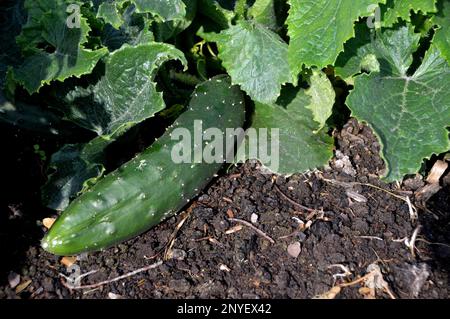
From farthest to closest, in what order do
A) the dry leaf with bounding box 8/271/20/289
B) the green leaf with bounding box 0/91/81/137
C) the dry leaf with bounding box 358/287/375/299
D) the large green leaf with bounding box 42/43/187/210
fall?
the green leaf with bounding box 0/91/81/137
the large green leaf with bounding box 42/43/187/210
the dry leaf with bounding box 8/271/20/289
the dry leaf with bounding box 358/287/375/299

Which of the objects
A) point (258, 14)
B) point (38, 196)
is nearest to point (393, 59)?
point (258, 14)

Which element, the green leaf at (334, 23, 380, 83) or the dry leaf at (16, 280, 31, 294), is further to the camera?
the green leaf at (334, 23, 380, 83)

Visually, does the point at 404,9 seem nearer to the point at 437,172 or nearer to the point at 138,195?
the point at 437,172

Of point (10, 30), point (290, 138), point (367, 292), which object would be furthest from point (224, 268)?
point (10, 30)

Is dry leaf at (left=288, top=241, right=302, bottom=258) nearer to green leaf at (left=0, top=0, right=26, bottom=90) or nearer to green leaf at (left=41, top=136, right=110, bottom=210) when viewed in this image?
green leaf at (left=41, top=136, right=110, bottom=210)

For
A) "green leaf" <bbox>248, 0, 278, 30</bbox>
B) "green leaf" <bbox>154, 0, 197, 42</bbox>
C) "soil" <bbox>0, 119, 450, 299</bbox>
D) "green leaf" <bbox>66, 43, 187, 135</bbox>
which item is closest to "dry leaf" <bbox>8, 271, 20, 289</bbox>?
"soil" <bbox>0, 119, 450, 299</bbox>

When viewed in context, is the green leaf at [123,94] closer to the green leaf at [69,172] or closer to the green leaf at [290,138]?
the green leaf at [69,172]

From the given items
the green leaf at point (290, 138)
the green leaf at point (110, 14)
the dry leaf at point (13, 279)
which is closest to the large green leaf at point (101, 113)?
the green leaf at point (110, 14)
